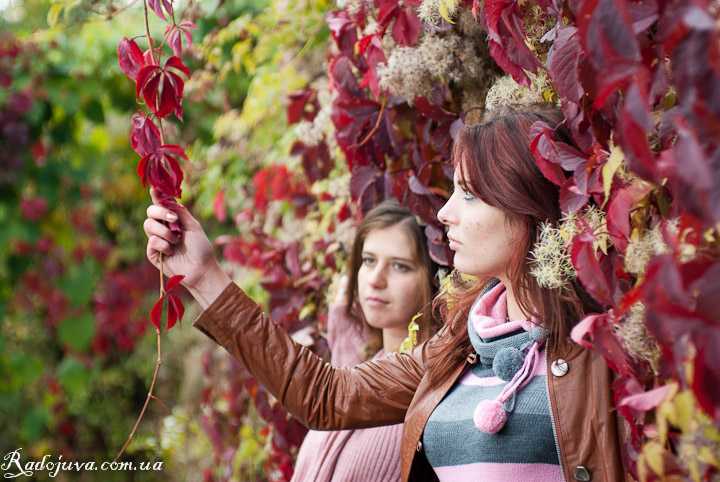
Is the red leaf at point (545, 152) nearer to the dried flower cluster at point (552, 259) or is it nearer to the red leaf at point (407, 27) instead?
the dried flower cluster at point (552, 259)

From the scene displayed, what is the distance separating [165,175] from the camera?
1.14 metres

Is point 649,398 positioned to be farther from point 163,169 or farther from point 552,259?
point 163,169

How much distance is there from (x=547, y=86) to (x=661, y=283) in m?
0.73

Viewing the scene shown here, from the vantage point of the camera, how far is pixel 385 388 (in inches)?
52.7

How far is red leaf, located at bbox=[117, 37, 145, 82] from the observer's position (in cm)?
114

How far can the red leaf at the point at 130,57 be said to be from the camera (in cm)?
114

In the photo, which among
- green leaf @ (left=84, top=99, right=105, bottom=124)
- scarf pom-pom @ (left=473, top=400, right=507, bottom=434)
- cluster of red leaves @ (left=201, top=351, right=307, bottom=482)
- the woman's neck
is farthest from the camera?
green leaf @ (left=84, top=99, right=105, bottom=124)

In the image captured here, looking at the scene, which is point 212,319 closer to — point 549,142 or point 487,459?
point 487,459

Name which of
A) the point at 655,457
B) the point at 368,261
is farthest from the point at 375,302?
the point at 655,457

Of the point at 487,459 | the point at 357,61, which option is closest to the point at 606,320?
the point at 487,459

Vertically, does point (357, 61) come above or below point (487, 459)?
above

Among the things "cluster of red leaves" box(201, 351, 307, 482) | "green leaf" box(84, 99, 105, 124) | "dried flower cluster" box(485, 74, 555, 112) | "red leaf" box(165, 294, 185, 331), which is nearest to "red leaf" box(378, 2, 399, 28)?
"dried flower cluster" box(485, 74, 555, 112)

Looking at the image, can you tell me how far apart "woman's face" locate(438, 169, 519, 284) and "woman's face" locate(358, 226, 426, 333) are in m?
0.55

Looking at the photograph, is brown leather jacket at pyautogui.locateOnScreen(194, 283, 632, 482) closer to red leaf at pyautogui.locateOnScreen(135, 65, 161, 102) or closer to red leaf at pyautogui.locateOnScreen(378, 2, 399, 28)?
red leaf at pyautogui.locateOnScreen(135, 65, 161, 102)
